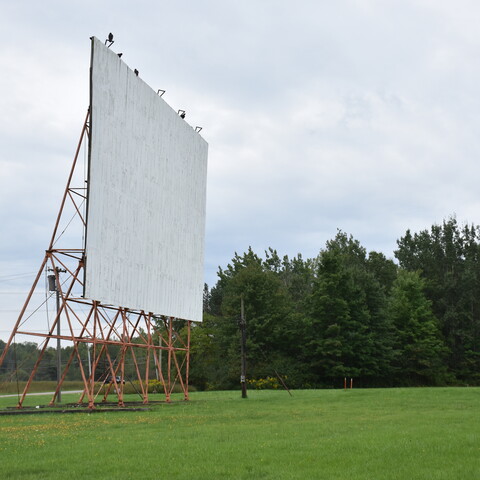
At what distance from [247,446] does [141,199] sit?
16250 mm

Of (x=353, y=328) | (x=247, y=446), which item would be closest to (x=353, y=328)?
(x=353, y=328)

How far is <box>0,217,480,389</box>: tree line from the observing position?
55844 millimetres

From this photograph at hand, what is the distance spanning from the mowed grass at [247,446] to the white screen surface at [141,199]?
21.6 feet

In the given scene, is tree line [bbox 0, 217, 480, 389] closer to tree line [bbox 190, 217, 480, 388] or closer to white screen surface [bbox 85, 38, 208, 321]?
tree line [bbox 190, 217, 480, 388]

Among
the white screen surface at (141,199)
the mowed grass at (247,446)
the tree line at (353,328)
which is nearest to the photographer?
the mowed grass at (247,446)

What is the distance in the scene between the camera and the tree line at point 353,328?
183 feet

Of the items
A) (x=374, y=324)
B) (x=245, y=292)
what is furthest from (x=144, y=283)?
(x=374, y=324)

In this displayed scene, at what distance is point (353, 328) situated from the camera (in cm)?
5631

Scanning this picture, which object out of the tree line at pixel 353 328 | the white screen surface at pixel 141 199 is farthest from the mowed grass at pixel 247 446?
the tree line at pixel 353 328

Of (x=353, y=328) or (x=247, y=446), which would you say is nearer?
(x=247, y=446)

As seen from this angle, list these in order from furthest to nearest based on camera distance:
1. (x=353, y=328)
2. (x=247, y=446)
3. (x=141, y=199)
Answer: (x=353, y=328)
(x=141, y=199)
(x=247, y=446)

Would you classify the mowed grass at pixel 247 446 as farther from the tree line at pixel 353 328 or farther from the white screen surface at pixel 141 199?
the tree line at pixel 353 328

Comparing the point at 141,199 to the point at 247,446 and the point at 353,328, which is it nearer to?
the point at 247,446

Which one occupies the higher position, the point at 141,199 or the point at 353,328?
the point at 141,199
